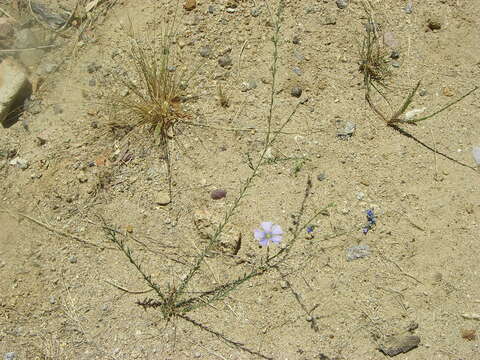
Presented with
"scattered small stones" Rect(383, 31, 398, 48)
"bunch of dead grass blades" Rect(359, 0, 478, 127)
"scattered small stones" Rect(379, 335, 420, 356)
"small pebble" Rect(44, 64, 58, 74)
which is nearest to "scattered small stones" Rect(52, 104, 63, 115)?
"small pebble" Rect(44, 64, 58, 74)

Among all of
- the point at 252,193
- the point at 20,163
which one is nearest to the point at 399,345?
the point at 252,193

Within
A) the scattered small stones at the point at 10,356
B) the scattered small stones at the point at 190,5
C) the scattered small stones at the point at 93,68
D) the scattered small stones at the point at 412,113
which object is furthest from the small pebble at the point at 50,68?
the scattered small stones at the point at 412,113

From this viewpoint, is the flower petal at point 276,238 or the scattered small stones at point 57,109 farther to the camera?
the scattered small stones at point 57,109

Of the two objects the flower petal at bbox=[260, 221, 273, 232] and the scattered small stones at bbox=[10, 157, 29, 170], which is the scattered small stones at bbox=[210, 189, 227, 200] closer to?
the flower petal at bbox=[260, 221, 273, 232]

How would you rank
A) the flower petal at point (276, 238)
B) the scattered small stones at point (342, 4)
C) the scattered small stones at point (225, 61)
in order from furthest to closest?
the scattered small stones at point (342, 4) < the scattered small stones at point (225, 61) < the flower petal at point (276, 238)

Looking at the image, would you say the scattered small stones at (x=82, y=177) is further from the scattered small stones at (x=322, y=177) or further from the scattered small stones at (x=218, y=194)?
the scattered small stones at (x=322, y=177)

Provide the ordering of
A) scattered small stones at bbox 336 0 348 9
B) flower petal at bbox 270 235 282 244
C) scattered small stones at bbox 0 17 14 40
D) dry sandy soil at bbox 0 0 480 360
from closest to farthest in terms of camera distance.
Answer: flower petal at bbox 270 235 282 244, dry sandy soil at bbox 0 0 480 360, scattered small stones at bbox 336 0 348 9, scattered small stones at bbox 0 17 14 40
